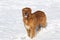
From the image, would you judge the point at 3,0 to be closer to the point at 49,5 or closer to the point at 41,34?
the point at 49,5

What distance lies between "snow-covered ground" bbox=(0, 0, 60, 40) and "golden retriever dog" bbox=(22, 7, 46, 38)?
23cm

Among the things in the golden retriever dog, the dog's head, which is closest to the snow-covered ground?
the golden retriever dog

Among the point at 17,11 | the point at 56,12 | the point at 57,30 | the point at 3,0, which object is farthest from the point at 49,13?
the point at 3,0

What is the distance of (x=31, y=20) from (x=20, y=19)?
2.85m

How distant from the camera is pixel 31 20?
7.42m

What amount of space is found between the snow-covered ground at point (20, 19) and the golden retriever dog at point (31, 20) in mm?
234

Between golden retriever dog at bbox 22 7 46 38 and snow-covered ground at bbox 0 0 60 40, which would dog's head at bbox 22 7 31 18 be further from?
snow-covered ground at bbox 0 0 60 40

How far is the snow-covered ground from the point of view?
26.4 ft

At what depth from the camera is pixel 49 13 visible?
37.4 feet

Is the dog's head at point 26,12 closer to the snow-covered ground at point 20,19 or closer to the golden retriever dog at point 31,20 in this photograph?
the golden retriever dog at point 31,20

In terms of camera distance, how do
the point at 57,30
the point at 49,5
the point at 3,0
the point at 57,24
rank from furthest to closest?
the point at 3,0
the point at 49,5
the point at 57,24
the point at 57,30

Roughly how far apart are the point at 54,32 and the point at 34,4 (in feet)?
17.1

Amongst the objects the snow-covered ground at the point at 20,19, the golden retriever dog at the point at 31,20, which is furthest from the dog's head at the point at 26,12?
the snow-covered ground at the point at 20,19

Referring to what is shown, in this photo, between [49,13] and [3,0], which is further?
[3,0]
